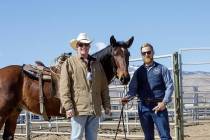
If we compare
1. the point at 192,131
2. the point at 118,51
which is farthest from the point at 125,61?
the point at 192,131

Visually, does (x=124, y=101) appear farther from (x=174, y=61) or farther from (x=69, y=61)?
(x=174, y=61)

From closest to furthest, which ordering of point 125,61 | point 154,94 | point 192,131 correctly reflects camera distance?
1. point 154,94
2. point 125,61
3. point 192,131

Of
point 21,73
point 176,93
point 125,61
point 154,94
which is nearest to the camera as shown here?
point 154,94

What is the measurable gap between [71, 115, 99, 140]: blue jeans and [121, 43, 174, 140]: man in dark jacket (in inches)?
32.0

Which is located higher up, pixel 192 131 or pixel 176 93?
pixel 176 93

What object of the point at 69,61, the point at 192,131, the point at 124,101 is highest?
the point at 69,61

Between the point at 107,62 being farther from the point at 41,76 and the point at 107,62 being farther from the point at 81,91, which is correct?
the point at 81,91

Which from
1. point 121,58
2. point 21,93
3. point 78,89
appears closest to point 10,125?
point 21,93

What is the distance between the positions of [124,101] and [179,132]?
2.20m

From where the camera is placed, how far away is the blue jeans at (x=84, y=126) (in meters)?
4.64

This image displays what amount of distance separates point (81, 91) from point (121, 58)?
61.9 inches

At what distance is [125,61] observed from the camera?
6027 mm

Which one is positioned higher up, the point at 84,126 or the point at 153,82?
the point at 153,82

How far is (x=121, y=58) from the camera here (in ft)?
19.8
